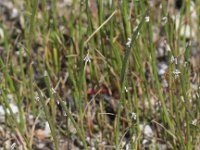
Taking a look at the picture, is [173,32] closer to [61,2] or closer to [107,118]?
[107,118]

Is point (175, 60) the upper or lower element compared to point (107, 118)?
upper

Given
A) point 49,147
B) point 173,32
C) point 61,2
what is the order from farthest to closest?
point 61,2
point 49,147
point 173,32

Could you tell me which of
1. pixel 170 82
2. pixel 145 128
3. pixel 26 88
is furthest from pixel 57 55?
pixel 170 82

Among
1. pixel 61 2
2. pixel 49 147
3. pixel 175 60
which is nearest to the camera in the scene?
pixel 175 60

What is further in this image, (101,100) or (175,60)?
(101,100)

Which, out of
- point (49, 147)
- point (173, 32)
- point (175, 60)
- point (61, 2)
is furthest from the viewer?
point (61, 2)

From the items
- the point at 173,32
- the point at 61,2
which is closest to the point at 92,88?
the point at 173,32

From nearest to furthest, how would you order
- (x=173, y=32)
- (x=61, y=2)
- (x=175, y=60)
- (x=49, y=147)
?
(x=175, y=60), (x=173, y=32), (x=49, y=147), (x=61, y=2)

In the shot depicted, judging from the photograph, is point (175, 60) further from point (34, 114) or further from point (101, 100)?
point (34, 114)

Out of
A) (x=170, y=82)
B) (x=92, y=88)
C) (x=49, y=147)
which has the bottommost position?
(x=49, y=147)
